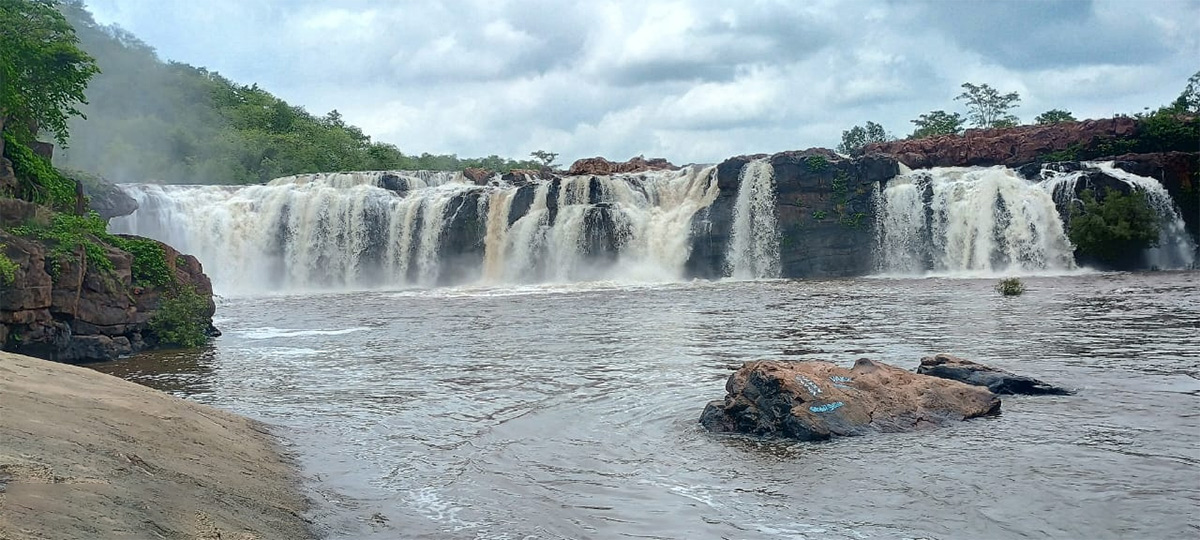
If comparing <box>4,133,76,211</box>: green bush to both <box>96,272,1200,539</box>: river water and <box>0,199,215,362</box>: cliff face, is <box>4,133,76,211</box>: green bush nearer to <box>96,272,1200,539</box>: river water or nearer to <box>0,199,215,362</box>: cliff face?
<box>0,199,215,362</box>: cliff face

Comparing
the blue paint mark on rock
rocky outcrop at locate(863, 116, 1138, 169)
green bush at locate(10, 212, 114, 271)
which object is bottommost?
the blue paint mark on rock

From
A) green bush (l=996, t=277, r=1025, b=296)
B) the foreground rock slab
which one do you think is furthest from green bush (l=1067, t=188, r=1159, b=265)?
the foreground rock slab

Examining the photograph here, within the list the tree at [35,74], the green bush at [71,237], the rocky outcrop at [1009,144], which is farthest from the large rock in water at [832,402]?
the rocky outcrop at [1009,144]

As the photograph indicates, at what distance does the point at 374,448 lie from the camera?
23.9 ft

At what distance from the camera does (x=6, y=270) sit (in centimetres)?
1129

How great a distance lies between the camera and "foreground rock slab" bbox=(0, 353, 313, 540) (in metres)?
3.78

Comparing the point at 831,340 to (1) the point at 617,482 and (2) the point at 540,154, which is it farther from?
(2) the point at 540,154

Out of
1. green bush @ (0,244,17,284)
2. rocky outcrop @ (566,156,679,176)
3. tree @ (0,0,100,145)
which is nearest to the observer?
green bush @ (0,244,17,284)

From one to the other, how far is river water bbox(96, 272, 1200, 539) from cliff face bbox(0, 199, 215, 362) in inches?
35.7

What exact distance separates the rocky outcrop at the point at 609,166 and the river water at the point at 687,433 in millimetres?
24734

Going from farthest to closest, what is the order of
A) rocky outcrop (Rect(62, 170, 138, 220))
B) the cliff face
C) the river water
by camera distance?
rocky outcrop (Rect(62, 170, 138, 220)) < the cliff face < the river water

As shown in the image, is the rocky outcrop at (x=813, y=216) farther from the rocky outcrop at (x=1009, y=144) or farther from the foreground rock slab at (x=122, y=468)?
the foreground rock slab at (x=122, y=468)

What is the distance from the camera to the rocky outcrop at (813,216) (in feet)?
114

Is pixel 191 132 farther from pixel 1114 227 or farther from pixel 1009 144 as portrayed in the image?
pixel 1114 227
